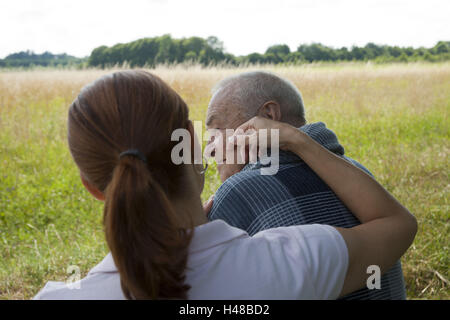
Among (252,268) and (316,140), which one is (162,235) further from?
(316,140)

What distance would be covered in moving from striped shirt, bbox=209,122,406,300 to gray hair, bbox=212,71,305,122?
52 cm

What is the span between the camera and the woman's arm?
100cm

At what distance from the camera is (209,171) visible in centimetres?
504

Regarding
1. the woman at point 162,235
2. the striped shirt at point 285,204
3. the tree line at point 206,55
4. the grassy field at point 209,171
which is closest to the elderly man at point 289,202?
the striped shirt at point 285,204

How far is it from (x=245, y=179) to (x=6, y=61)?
29.0 feet

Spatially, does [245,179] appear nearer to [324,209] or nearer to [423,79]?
[324,209]

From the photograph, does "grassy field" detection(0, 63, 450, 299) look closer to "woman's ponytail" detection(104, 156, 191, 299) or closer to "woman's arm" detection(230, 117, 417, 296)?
"woman's arm" detection(230, 117, 417, 296)

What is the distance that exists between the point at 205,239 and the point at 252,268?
0.36ft

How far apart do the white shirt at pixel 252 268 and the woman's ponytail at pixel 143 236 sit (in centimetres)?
5

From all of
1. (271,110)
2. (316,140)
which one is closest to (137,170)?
(316,140)

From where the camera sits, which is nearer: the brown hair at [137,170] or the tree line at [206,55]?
the brown hair at [137,170]

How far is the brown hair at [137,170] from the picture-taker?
0.83m

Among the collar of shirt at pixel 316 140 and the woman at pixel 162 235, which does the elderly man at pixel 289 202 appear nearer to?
the collar of shirt at pixel 316 140
